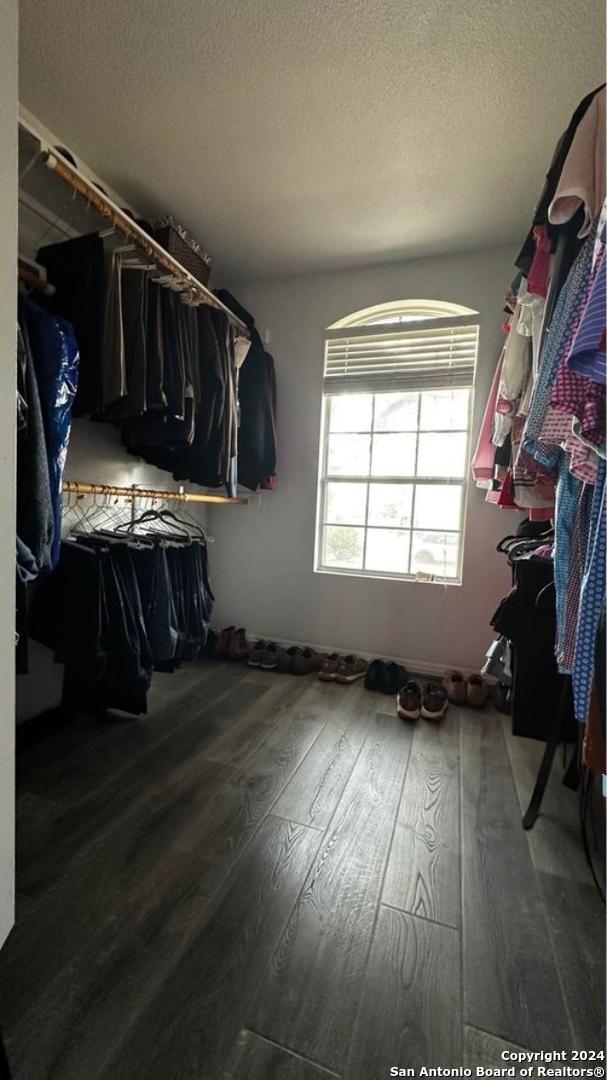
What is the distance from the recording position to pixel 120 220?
154cm

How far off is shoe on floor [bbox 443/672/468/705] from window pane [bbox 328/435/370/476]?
1.39 metres

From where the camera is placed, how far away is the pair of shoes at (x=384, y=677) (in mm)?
2369

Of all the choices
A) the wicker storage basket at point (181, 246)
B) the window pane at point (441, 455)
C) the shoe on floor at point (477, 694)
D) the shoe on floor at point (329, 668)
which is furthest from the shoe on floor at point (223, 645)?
the wicker storage basket at point (181, 246)

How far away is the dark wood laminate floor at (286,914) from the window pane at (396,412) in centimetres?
191

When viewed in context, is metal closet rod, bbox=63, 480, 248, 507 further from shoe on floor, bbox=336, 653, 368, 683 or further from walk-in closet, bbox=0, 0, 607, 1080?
shoe on floor, bbox=336, 653, 368, 683

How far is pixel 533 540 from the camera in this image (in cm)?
179

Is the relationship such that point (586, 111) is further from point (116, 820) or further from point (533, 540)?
point (116, 820)

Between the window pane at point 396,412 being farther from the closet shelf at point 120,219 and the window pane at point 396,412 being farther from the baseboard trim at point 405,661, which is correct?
the baseboard trim at point 405,661

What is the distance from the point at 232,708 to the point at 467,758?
1.12 m

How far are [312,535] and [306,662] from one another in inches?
33.1

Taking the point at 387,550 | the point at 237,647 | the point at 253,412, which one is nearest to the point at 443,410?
the point at 387,550

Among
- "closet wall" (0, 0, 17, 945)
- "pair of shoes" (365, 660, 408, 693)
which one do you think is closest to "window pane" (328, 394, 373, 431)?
"pair of shoes" (365, 660, 408, 693)

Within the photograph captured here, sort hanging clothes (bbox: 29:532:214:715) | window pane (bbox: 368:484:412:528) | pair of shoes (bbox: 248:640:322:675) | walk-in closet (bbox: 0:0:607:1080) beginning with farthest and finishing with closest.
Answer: window pane (bbox: 368:484:412:528) < pair of shoes (bbox: 248:640:322:675) < hanging clothes (bbox: 29:532:214:715) < walk-in closet (bbox: 0:0:607:1080)

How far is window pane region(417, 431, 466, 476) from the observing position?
254 cm
